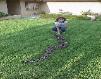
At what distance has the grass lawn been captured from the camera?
12688mm

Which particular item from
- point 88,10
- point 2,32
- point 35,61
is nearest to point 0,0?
point 88,10

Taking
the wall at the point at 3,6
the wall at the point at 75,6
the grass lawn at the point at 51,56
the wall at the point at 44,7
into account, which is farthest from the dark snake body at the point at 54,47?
the wall at the point at 44,7

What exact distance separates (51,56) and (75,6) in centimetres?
2244

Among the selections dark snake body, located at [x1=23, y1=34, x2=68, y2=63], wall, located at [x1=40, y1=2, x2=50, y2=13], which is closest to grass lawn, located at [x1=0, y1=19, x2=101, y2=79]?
dark snake body, located at [x1=23, y1=34, x2=68, y2=63]

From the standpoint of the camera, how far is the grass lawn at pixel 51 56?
1269cm

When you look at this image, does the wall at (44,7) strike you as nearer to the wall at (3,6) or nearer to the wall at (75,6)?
the wall at (75,6)

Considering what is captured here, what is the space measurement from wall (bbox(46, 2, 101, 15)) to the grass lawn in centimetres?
1343

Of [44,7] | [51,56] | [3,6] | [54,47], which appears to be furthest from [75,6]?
[51,56]

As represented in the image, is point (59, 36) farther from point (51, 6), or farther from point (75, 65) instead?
point (51, 6)

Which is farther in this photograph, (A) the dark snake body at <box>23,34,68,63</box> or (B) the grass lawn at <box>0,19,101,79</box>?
(A) the dark snake body at <box>23,34,68,63</box>

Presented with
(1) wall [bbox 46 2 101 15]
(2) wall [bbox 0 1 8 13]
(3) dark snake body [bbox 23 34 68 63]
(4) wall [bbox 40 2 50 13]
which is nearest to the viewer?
(3) dark snake body [bbox 23 34 68 63]

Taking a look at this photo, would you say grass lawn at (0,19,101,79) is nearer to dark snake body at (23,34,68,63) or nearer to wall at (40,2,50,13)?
dark snake body at (23,34,68,63)

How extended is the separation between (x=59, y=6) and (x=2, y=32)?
1649 cm

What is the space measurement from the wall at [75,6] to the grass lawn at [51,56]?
13.4 m
